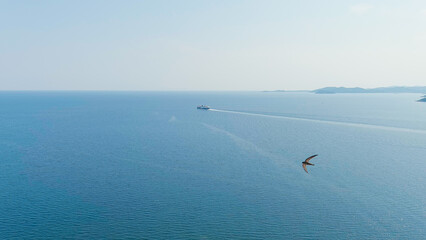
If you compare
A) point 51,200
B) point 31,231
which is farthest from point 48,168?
point 31,231

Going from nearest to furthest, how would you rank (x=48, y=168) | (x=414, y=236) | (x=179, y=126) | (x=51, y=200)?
(x=414, y=236) < (x=51, y=200) < (x=48, y=168) < (x=179, y=126)

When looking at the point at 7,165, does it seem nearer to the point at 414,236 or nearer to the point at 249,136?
the point at 249,136

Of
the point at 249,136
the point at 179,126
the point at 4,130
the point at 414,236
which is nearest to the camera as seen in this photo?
the point at 414,236

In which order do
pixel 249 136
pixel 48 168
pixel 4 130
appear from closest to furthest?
1. pixel 48 168
2. pixel 249 136
3. pixel 4 130

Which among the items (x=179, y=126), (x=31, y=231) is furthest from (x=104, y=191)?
(x=179, y=126)

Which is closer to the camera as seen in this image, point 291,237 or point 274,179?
point 291,237

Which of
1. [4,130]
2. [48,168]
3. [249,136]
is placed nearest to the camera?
[48,168]

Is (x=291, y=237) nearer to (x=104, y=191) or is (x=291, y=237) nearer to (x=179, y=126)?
(x=104, y=191)

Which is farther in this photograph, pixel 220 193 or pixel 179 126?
pixel 179 126
